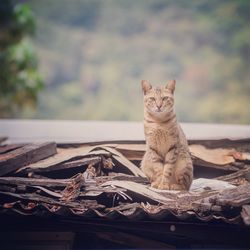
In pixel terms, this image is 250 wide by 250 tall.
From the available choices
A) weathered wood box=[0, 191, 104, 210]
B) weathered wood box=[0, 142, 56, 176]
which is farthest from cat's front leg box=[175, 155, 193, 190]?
weathered wood box=[0, 142, 56, 176]

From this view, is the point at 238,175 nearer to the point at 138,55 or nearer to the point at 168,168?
the point at 168,168

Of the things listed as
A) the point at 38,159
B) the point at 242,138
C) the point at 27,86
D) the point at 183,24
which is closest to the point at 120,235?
the point at 38,159

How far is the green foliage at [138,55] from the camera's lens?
11586mm

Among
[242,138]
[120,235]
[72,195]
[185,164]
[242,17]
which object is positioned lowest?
[120,235]

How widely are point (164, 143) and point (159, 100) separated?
0.31 metres

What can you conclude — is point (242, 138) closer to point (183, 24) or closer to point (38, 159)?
point (38, 159)

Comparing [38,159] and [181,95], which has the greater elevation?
[181,95]

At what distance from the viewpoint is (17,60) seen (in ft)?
28.1

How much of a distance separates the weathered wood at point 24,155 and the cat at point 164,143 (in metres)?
0.90

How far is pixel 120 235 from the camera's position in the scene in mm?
2844

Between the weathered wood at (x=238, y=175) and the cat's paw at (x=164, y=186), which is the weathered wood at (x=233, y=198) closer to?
the cat's paw at (x=164, y=186)

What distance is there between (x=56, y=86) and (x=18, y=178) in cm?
1071

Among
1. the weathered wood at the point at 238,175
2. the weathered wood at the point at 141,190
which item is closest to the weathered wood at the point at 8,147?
the weathered wood at the point at 141,190

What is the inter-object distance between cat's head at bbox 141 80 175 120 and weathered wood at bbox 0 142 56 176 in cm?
96
